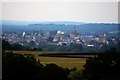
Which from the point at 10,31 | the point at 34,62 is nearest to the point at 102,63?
the point at 34,62

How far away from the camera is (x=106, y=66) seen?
4.46 metres

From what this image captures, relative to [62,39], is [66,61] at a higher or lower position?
lower

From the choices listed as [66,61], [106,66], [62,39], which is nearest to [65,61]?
[66,61]

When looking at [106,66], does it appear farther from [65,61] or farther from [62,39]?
[62,39]

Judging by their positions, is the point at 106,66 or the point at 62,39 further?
the point at 62,39

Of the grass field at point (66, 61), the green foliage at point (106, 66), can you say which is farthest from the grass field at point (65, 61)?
the green foliage at point (106, 66)

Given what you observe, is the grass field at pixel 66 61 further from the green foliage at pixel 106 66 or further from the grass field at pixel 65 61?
the green foliage at pixel 106 66

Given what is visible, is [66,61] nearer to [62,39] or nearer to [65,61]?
[65,61]

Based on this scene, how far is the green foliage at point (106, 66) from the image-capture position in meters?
4.46

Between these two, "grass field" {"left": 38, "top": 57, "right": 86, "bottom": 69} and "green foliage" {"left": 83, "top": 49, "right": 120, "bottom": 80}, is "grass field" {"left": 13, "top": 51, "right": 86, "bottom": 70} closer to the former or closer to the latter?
"grass field" {"left": 38, "top": 57, "right": 86, "bottom": 69}

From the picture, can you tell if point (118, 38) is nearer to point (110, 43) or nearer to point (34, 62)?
point (110, 43)

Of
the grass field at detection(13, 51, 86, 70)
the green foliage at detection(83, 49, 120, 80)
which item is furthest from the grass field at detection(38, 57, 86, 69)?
the green foliage at detection(83, 49, 120, 80)

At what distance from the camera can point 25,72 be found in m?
4.53

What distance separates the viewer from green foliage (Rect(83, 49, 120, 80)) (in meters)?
4.46
